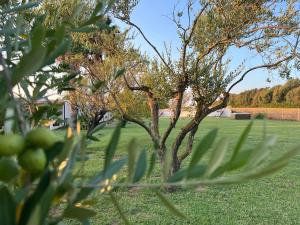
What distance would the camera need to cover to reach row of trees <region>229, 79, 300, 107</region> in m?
33.3

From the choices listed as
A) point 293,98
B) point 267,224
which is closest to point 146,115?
point 267,224

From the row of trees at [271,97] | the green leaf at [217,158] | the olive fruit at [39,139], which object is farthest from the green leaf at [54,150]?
the row of trees at [271,97]

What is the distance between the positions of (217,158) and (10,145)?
0.14 m

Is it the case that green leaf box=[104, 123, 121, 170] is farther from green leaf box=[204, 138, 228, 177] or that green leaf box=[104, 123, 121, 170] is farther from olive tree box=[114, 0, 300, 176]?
olive tree box=[114, 0, 300, 176]

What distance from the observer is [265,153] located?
0.92 feet

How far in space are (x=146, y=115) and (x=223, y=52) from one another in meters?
6.50

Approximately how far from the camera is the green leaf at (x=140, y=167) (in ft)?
1.05

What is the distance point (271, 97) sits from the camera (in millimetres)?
36094

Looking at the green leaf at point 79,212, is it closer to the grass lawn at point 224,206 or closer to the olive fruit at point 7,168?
the olive fruit at point 7,168

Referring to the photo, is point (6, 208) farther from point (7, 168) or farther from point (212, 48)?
point (212, 48)

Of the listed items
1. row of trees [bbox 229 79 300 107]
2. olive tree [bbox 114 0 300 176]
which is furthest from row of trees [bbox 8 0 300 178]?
row of trees [bbox 229 79 300 107]

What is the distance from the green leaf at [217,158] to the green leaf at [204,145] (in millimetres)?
16

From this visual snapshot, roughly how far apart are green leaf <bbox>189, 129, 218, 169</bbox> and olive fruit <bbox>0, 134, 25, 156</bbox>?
122 mm

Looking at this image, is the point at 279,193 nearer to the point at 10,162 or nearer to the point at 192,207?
the point at 192,207
